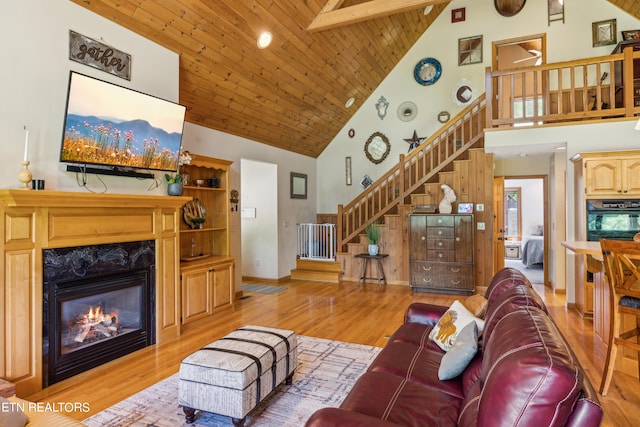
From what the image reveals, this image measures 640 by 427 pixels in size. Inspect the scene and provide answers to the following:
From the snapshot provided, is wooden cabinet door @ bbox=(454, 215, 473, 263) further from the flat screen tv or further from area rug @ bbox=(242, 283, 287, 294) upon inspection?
the flat screen tv

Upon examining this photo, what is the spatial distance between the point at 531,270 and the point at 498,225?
6.93ft

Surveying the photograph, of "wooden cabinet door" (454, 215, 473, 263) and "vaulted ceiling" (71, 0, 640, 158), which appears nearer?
"vaulted ceiling" (71, 0, 640, 158)

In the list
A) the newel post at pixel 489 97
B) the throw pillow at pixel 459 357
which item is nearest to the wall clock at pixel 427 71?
the newel post at pixel 489 97

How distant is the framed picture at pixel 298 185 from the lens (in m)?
7.52

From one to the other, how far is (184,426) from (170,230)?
216 cm

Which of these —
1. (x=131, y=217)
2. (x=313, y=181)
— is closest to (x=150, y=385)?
(x=131, y=217)

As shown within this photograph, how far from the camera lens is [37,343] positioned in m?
2.76

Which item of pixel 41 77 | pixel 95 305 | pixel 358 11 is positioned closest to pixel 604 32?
pixel 358 11

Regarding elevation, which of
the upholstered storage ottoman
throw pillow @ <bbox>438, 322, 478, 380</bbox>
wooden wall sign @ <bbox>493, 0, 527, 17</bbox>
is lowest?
the upholstered storage ottoman

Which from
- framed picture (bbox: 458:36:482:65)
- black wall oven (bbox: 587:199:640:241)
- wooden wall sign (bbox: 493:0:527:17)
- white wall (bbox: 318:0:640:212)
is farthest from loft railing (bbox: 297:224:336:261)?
wooden wall sign (bbox: 493:0:527:17)

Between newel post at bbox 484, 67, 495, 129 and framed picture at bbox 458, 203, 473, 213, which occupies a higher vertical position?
newel post at bbox 484, 67, 495, 129

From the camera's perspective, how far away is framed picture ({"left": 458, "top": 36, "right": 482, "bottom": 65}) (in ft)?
24.0

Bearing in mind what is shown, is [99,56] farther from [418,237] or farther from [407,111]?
[407,111]

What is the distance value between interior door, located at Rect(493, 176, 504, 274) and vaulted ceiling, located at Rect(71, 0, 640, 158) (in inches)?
128
